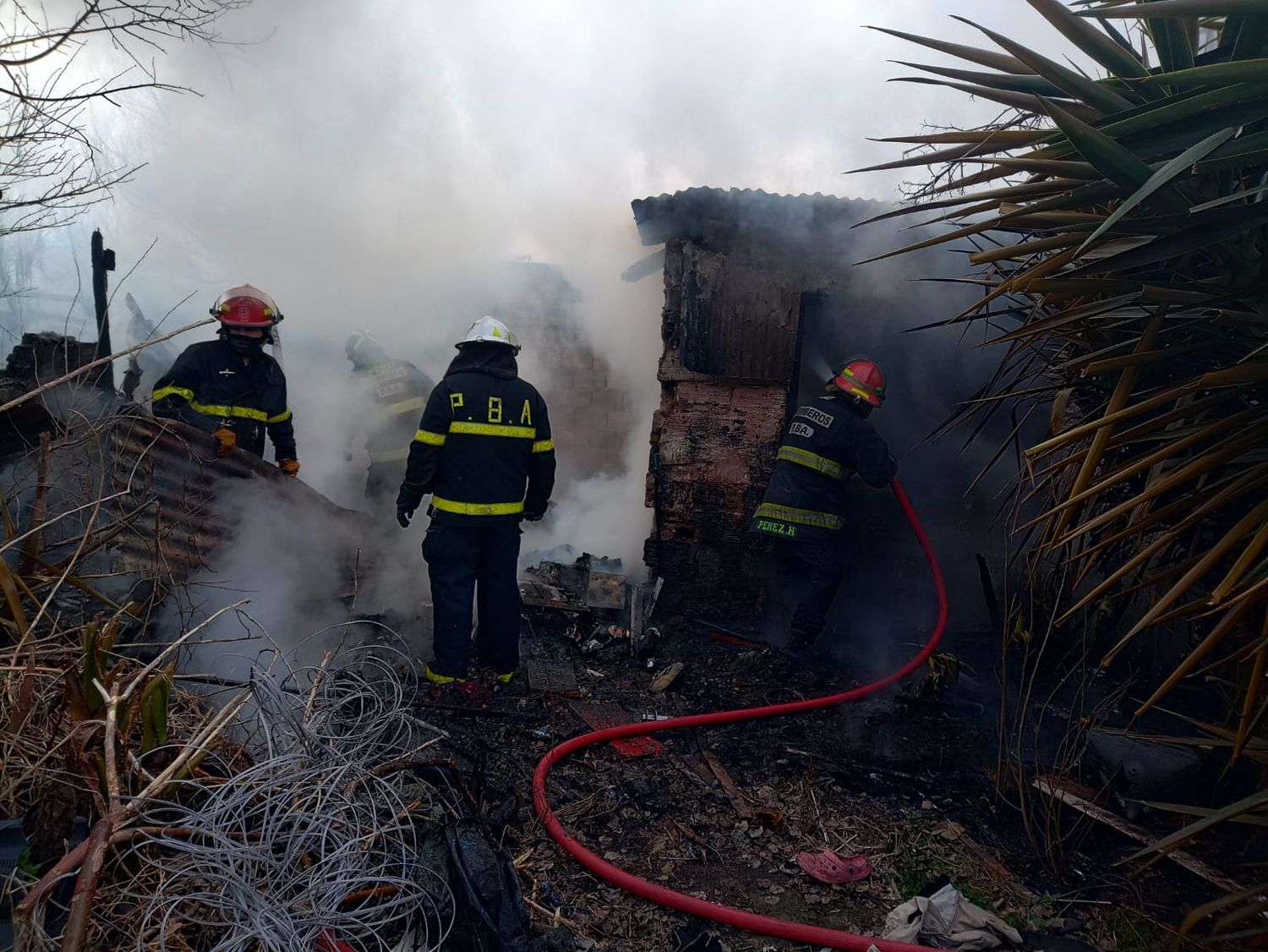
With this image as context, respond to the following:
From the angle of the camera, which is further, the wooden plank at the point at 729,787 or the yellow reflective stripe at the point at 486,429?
the yellow reflective stripe at the point at 486,429

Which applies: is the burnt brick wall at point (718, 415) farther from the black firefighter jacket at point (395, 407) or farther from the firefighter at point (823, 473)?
the black firefighter jacket at point (395, 407)

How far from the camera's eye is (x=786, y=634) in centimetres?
659

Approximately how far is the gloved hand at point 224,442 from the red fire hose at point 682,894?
274 cm

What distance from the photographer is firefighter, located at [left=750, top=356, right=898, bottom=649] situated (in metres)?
5.69

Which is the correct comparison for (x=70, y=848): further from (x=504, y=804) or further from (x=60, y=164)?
(x=60, y=164)

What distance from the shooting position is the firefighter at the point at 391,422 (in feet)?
24.0

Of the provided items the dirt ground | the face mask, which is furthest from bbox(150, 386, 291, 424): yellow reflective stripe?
the dirt ground

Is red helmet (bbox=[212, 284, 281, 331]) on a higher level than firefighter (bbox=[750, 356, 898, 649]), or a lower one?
higher

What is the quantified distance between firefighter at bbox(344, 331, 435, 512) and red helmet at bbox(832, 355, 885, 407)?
3746 millimetres

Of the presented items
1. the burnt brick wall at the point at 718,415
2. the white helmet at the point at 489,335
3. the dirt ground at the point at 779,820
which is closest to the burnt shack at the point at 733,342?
the burnt brick wall at the point at 718,415

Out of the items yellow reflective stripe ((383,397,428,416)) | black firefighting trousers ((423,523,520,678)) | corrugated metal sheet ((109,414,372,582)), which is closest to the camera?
corrugated metal sheet ((109,414,372,582))

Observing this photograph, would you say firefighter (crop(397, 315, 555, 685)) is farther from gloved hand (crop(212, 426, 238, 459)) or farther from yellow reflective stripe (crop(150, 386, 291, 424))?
yellow reflective stripe (crop(150, 386, 291, 424))

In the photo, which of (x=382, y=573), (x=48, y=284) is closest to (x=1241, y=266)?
(x=382, y=573)

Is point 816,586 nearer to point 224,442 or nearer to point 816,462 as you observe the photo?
point 816,462
